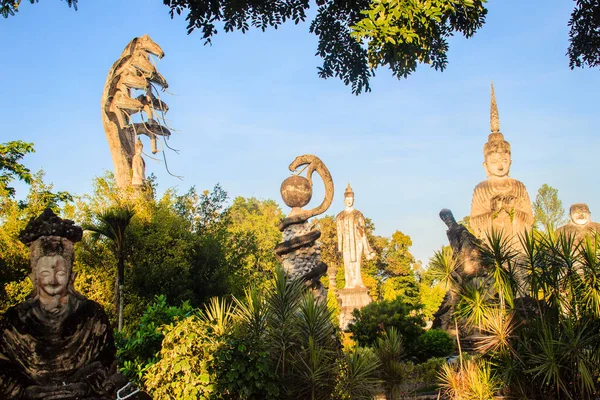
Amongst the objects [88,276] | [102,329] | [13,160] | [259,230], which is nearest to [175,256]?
[88,276]

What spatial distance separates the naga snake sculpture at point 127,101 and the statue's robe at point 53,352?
1623 centimetres

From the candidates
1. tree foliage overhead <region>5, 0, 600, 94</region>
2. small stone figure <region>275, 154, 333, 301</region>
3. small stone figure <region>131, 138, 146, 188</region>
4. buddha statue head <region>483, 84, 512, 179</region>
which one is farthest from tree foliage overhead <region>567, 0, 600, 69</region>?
small stone figure <region>131, 138, 146, 188</region>

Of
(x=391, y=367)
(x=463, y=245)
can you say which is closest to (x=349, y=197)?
(x=463, y=245)

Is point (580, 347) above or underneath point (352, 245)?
underneath

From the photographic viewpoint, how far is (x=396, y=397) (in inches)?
408

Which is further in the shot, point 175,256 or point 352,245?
point 352,245

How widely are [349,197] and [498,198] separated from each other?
9586 millimetres

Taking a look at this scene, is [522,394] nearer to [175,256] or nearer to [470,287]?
[470,287]

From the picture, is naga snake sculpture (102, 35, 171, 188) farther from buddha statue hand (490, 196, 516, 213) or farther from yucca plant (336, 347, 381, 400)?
yucca plant (336, 347, 381, 400)

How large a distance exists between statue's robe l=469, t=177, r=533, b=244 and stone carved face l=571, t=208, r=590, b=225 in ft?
5.54

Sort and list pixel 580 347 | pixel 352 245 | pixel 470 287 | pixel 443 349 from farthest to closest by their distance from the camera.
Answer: pixel 352 245 → pixel 443 349 → pixel 470 287 → pixel 580 347

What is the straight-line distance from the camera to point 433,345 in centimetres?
1627

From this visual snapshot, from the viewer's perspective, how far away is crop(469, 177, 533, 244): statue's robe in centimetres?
1566

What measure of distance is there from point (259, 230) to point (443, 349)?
26.9 metres
